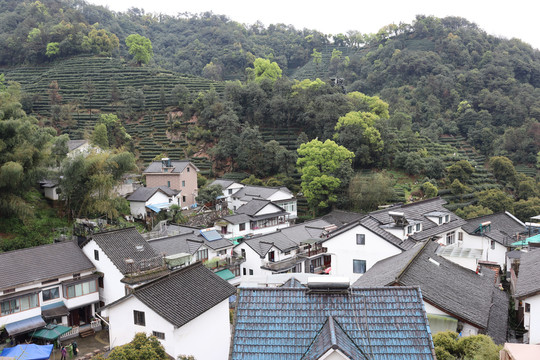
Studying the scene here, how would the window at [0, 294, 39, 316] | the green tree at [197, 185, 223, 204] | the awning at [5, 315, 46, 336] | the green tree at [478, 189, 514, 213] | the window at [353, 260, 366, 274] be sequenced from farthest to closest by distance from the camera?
the green tree at [197, 185, 223, 204]
the green tree at [478, 189, 514, 213]
the window at [353, 260, 366, 274]
the window at [0, 294, 39, 316]
the awning at [5, 315, 46, 336]

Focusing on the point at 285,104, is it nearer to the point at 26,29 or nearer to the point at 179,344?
the point at 179,344

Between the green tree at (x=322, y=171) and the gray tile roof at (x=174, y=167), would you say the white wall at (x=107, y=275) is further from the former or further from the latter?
the green tree at (x=322, y=171)

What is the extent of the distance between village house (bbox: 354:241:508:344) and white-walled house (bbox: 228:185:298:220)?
1820 centimetres

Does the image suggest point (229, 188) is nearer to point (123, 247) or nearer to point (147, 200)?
point (147, 200)

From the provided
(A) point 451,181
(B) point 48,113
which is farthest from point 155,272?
(B) point 48,113

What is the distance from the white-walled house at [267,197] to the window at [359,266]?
14.4 metres

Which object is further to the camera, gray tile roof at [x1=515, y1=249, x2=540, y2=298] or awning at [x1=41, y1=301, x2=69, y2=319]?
awning at [x1=41, y1=301, x2=69, y2=319]

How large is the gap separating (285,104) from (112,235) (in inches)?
1207

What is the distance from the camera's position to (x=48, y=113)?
50.3 m

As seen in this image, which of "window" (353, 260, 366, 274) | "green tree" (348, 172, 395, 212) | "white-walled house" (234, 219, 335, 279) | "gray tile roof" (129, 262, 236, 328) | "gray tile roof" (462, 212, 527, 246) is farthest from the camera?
"green tree" (348, 172, 395, 212)

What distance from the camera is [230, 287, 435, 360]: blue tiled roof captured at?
6.66m

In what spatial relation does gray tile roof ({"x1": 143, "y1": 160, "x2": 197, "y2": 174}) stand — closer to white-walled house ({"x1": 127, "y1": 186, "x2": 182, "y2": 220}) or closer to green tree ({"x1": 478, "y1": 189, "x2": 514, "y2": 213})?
white-walled house ({"x1": 127, "y1": 186, "x2": 182, "y2": 220})

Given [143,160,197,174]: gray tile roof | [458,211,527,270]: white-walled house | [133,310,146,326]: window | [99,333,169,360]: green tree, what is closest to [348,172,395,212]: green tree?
[458,211,527,270]: white-walled house

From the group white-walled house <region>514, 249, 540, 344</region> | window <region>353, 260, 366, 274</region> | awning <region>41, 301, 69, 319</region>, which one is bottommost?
awning <region>41, 301, 69, 319</region>
